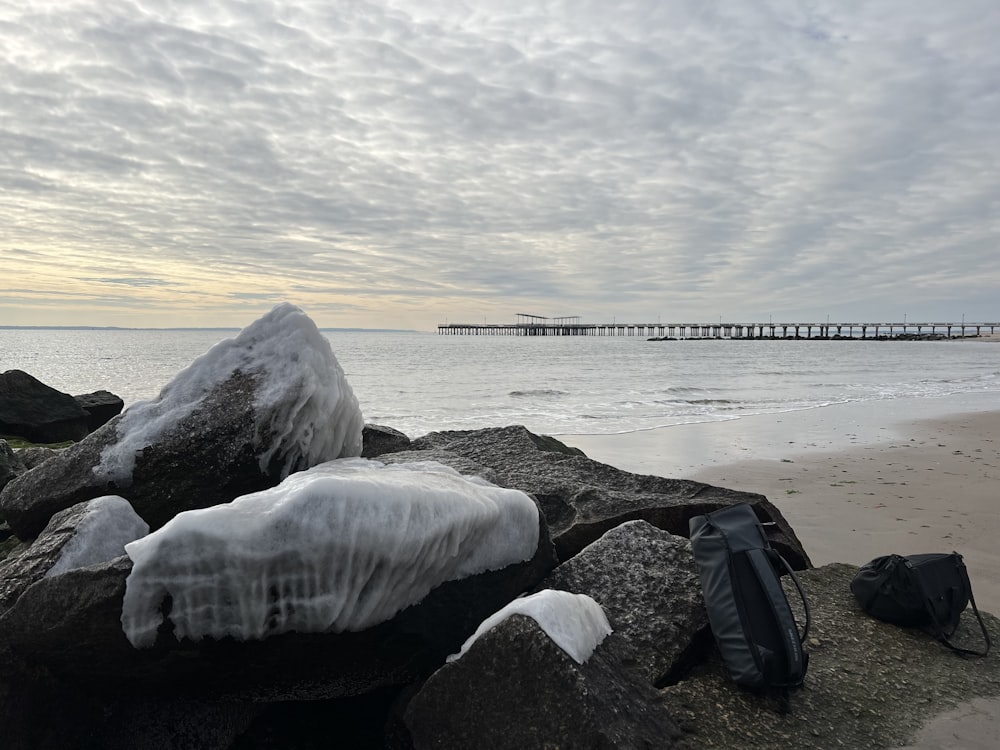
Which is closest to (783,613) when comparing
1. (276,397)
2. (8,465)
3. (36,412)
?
(276,397)

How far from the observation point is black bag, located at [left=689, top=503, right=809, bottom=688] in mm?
2979

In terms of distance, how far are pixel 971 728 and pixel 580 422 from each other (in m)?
14.0

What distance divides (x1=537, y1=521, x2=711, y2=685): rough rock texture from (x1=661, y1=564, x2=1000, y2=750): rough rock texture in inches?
5.3

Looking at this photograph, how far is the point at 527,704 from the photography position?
2.45 meters

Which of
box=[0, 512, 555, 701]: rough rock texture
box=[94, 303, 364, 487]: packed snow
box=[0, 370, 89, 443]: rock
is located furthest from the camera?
box=[0, 370, 89, 443]: rock

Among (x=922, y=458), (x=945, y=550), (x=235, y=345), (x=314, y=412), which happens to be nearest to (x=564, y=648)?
(x=314, y=412)

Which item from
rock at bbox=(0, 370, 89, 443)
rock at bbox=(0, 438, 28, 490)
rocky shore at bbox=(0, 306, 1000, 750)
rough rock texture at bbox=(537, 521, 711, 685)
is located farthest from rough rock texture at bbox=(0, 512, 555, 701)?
rock at bbox=(0, 370, 89, 443)

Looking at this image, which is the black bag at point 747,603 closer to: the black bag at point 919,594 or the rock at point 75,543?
the black bag at point 919,594

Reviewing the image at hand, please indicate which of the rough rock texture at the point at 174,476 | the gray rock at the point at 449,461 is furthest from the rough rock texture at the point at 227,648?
the gray rock at the point at 449,461

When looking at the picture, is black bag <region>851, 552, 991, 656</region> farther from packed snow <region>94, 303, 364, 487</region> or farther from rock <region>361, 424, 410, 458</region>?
rock <region>361, 424, 410, 458</region>

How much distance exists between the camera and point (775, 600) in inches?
124

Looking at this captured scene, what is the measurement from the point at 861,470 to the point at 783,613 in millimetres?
8037

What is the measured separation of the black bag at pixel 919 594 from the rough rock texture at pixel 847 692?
0.06 m

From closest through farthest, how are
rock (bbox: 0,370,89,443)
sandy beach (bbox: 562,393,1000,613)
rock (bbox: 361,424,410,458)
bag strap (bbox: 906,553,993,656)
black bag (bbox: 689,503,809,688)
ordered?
black bag (bbox: 689,503,809,688) → bag strap (bbox: 906,553,993,656) → rock (bbox: 361,424,410,458) → sandy beach (bbox: 562,393,1000,613) → rock (bbox: 0,370,89,443)
